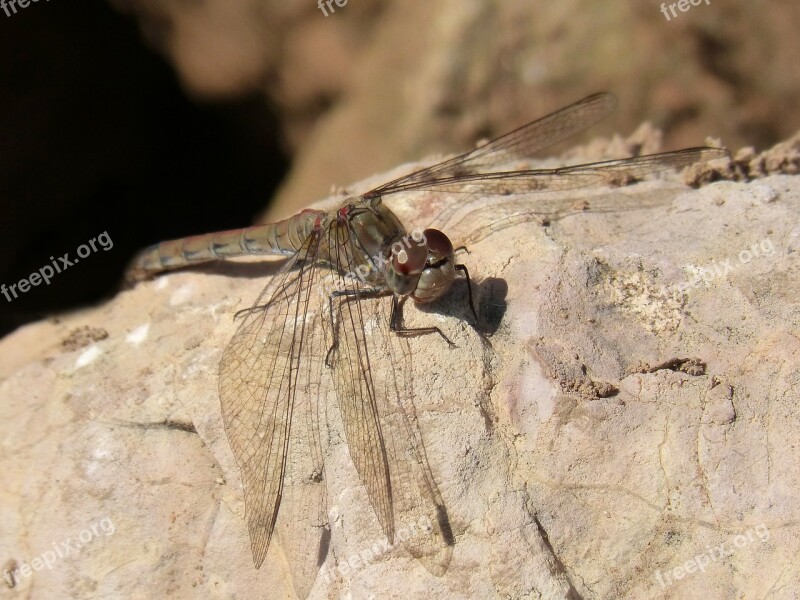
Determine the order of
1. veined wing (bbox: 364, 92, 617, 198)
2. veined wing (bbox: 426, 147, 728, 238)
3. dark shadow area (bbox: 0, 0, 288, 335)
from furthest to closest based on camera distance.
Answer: dark shadow area (bbox: 0, 0, 288, 335) < veined wing (bbox: 364, 92, 617, 198) < veined wing (bbox: 426, 147, 728, 238)

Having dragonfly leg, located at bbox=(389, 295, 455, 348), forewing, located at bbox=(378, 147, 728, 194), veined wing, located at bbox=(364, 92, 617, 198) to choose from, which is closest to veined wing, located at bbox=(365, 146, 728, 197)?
forewing, located at bbox=(378, 147, 728, 194)

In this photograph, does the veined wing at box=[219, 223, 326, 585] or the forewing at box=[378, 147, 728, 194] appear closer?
the veined wing at box=[219, 223, 326, 585]

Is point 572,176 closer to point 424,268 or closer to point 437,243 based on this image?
point 437,243

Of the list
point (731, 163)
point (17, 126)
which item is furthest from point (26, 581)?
point (731, 163)

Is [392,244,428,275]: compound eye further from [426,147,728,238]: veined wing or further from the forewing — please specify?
the forewing

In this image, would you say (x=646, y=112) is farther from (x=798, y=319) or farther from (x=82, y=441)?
(x=82, y=441)

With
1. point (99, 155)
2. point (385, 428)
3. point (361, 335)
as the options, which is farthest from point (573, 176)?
point (99, 155)

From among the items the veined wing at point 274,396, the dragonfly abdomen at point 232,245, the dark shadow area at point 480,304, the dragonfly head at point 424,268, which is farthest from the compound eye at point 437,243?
the dragonfly abdomen at point 232,245

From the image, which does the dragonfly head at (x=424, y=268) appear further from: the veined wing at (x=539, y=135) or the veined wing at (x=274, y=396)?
the veined wing at (x=539, y=135)
